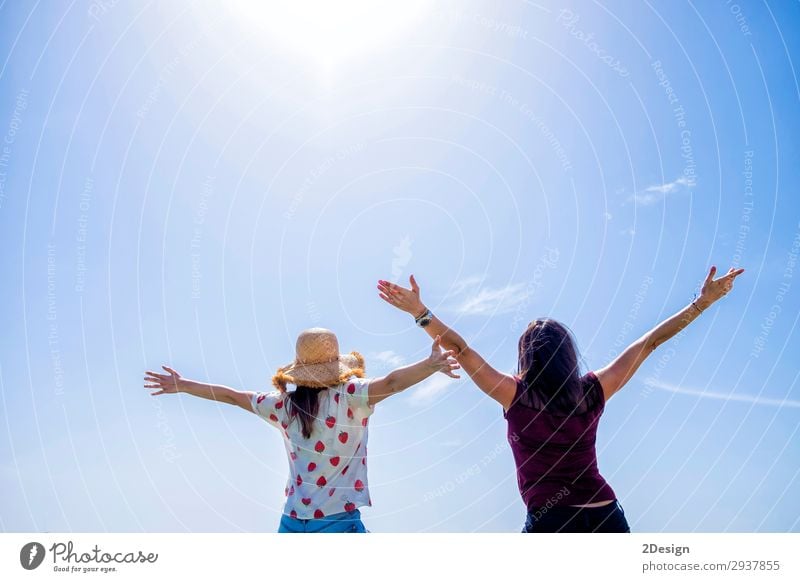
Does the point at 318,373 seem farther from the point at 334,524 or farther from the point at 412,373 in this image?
the point at 334,524

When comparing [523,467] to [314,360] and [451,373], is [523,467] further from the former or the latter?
[314,360]

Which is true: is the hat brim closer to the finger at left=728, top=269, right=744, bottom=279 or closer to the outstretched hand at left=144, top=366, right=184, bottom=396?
the outstretched hand at left=144, top=366, right=184, bottom=396

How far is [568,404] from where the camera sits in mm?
5969

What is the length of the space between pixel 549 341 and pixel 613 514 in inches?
65.6

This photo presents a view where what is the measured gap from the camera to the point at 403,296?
688 cm

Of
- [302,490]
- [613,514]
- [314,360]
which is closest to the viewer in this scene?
[613,514]

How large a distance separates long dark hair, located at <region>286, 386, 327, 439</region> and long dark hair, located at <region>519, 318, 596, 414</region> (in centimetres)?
228

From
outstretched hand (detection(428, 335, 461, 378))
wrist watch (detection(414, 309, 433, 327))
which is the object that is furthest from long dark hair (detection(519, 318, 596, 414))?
wrist watch (detection(414, 309, 433, 327))

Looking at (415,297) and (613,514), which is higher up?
(415,297)

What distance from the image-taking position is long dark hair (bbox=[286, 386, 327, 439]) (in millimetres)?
6875

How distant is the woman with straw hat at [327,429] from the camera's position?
6664 millimetres

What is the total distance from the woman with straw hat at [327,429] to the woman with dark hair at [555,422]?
0.66 metres
